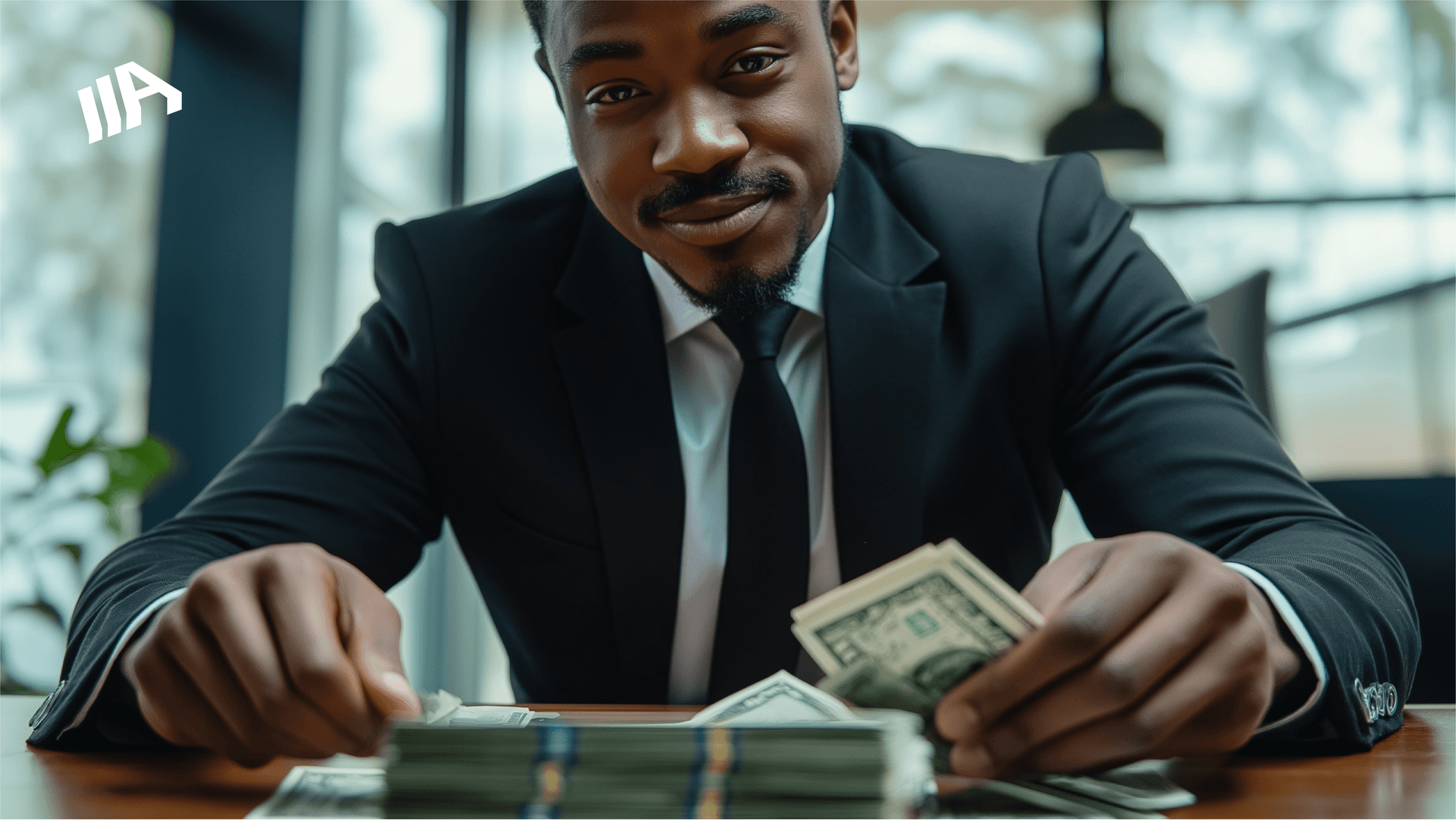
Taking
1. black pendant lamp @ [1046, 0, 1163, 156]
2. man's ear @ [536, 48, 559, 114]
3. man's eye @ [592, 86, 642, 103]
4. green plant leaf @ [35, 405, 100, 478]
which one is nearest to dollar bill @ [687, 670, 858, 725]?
man's eye @ [592, 86, 642, 103]

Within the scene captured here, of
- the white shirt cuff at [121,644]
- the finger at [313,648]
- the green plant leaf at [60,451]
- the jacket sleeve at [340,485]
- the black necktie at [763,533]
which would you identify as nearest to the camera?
the finger at [313,648]

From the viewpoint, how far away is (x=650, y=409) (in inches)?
61.7

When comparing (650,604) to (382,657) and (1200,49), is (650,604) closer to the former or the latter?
(382,657)

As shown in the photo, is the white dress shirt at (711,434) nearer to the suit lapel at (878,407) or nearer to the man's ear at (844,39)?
the suit lapel at (878,407)

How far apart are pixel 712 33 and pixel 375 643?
877 mm

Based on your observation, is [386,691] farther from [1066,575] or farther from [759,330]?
[759,330]

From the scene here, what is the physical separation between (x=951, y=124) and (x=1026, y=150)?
1.32ft

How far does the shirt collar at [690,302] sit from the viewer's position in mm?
1626

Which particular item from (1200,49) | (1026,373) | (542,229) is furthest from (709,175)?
(1200,49)

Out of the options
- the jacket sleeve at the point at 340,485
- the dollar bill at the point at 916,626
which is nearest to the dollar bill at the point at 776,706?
the dollar bill at the point at 916,626

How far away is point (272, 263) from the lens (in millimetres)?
3318

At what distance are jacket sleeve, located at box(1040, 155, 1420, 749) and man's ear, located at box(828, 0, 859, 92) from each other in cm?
39

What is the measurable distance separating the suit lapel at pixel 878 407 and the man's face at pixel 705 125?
136 millimetres

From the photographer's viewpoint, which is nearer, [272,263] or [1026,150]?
[272,263]
